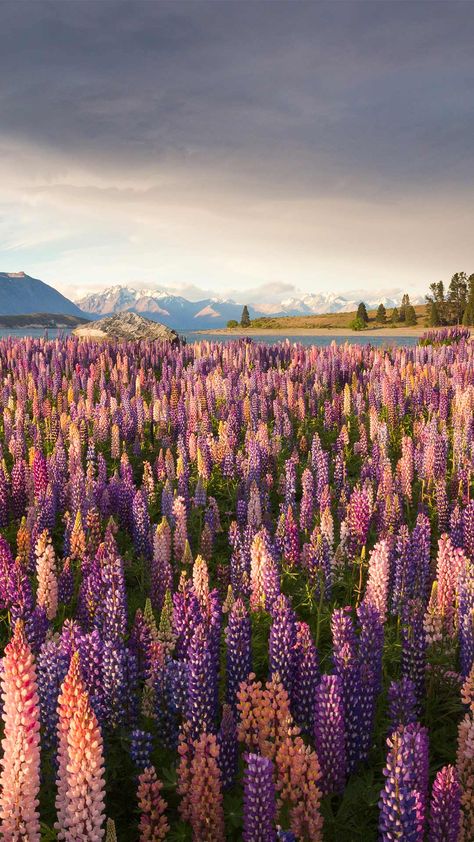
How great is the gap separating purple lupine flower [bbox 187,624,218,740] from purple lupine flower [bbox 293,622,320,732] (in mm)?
562

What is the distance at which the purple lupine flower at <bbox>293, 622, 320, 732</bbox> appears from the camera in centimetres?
384

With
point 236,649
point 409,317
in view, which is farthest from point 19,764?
point 409,317

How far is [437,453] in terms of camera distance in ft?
30.3

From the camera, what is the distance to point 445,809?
284cm

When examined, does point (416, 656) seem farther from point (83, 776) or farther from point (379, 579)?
point (83, 776)

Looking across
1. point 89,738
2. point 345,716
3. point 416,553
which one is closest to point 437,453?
point 416,553

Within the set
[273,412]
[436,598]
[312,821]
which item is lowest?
[312,821]

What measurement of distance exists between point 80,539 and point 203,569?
2136 mm

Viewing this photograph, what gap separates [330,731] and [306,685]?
445 mm

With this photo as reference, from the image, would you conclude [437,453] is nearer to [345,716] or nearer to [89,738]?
[345,716]

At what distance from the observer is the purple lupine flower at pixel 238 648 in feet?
13.1

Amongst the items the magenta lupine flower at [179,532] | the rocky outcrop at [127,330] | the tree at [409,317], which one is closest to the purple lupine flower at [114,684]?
the magenta lupine flower at [179,532]

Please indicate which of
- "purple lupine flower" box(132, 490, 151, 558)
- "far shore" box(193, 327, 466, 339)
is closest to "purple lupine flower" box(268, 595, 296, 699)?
"purple lupine flower" box(132, 490, 151, 558)

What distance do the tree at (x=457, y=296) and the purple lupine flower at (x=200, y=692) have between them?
82328 millimetres
